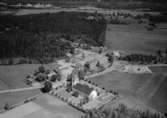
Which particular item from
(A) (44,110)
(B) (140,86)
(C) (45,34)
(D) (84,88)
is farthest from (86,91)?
(C) (45,34)

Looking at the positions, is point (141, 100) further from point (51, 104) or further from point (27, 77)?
point (27, 77)

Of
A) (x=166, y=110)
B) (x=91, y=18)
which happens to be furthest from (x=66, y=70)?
(x=91, y=18)

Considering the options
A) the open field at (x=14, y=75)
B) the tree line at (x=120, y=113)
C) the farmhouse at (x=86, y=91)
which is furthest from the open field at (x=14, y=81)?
the tree line at (x=120, y=113)

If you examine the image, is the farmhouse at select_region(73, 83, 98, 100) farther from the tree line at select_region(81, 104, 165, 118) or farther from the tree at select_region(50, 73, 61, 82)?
the tree at select_region(50, 73, 61, 82)

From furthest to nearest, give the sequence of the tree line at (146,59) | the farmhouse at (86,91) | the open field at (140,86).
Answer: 1. the tree line at (146,59)
2. the open field at (140,86)
3. the farmhouse at (86,91)

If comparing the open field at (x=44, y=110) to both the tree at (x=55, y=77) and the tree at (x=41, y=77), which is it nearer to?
the tree at (x=55, y=77)
